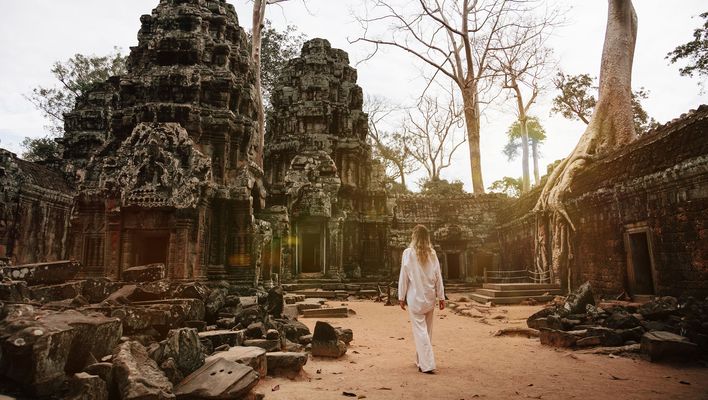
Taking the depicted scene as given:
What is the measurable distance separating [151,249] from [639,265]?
39.1ft

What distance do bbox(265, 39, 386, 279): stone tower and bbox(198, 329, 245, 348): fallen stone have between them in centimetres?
1144

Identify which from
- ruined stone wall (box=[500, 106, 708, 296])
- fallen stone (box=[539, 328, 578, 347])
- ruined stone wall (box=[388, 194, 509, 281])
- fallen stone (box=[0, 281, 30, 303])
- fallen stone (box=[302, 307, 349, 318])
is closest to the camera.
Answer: fallen stone (box=[0, 281, 30, 303])

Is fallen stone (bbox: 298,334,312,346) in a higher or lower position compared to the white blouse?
lower

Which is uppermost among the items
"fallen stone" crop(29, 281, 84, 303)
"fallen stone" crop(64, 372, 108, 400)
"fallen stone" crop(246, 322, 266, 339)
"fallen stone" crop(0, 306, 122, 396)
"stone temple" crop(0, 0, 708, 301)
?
"stone temple" crop(0, 0, 708, 301)

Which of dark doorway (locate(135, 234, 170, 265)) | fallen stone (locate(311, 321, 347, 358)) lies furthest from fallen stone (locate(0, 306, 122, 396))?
dark doorway (locate(135, 234, 170, 265))

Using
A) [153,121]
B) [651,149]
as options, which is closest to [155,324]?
[153,121]

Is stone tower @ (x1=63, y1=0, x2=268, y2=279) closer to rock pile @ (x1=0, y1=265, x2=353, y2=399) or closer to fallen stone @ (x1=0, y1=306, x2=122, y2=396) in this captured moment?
rock pile @ (x1=0, y1=265, x2=353, y2=399)

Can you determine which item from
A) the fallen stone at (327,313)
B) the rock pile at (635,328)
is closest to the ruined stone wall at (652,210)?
the rock pile at (635,328)

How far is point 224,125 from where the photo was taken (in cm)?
1120

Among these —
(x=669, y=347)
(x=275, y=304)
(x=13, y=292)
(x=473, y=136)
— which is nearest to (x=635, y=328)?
(x=669, y=347)

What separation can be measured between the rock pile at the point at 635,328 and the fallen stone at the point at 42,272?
694cm

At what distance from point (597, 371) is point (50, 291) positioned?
21.6ft

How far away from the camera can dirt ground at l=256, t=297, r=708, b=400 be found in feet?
12.5

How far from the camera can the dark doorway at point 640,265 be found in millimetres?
9461
